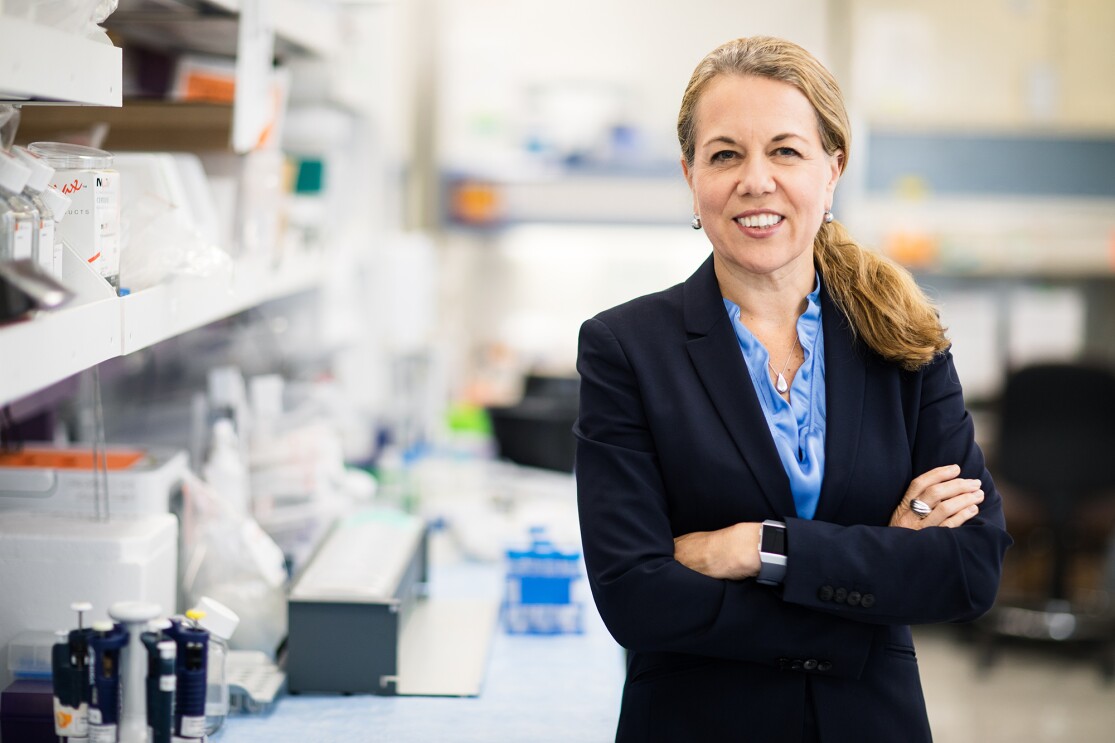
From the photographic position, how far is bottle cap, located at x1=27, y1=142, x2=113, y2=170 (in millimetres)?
1374

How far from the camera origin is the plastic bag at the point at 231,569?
1.86 meters

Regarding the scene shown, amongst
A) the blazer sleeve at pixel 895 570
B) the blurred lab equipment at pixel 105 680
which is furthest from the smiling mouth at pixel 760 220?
the blurred lab equipment at pixel 105 680

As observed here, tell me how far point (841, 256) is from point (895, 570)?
473mm

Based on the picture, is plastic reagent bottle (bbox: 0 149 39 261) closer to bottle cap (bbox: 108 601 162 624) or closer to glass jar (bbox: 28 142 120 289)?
glass jar (bbox: 28 142 120 289)

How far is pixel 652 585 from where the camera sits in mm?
1438

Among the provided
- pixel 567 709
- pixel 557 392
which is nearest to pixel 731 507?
pixel 567 709

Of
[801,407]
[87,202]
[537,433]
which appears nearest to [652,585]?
[801,407]

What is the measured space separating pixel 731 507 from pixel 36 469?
3.33 ft

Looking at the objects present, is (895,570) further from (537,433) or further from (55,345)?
(537,433)

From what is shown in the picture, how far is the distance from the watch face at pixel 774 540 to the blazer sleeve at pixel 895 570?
0.05 feet

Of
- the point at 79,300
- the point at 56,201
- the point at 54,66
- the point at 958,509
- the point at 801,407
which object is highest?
the point at 54,66

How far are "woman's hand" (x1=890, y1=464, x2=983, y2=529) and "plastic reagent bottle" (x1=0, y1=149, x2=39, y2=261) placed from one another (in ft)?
3.57

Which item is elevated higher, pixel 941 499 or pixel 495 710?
pixel 941 499

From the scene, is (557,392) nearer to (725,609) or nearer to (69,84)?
(725,609)
